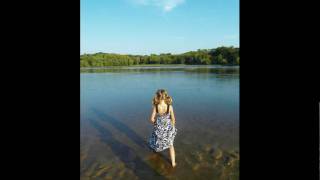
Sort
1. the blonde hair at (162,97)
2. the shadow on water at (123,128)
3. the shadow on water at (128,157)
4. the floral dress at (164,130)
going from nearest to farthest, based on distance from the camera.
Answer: the shadow on water at (128,157) < the blonde hair at (162,97) < the floral dress at (164,130) < the shadow on water at (123,128)

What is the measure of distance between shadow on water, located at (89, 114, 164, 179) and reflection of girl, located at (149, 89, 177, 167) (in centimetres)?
47

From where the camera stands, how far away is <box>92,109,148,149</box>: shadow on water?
825 cm

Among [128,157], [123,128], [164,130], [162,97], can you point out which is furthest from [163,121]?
[123,128]

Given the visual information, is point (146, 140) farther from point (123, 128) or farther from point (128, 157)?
point (123, 128)

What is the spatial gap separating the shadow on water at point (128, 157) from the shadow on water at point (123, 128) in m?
0.39

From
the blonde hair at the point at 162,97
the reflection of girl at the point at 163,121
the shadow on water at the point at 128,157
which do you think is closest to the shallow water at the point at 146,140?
the shadow on water at the point at 128,157

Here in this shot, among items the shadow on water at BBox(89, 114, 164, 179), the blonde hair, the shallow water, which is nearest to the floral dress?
the blonde hair

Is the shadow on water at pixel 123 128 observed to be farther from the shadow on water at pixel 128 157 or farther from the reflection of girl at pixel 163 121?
the reflection of girl at pixel 163 121

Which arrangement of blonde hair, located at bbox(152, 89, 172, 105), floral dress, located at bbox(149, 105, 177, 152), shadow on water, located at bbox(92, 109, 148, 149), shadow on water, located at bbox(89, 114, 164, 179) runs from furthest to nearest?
1. shadow on water, located at bbox(92, 109, 148, 149)
2. floral dress, located at bbox(149, 105, 177, 152)
3. blonde hair, located at bbox(152, 89, 172, 105)
4. shadow on water, located at bbox(89, 114, 164, 179)

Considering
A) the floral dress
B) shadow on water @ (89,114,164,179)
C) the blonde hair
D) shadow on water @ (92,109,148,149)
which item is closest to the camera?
shadow on water @ (89,114,164,179)

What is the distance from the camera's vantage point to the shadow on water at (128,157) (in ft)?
20.2

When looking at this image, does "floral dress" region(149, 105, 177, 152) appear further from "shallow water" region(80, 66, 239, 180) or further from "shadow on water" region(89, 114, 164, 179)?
"shadow on water" region(89, 114, 164, 179)
